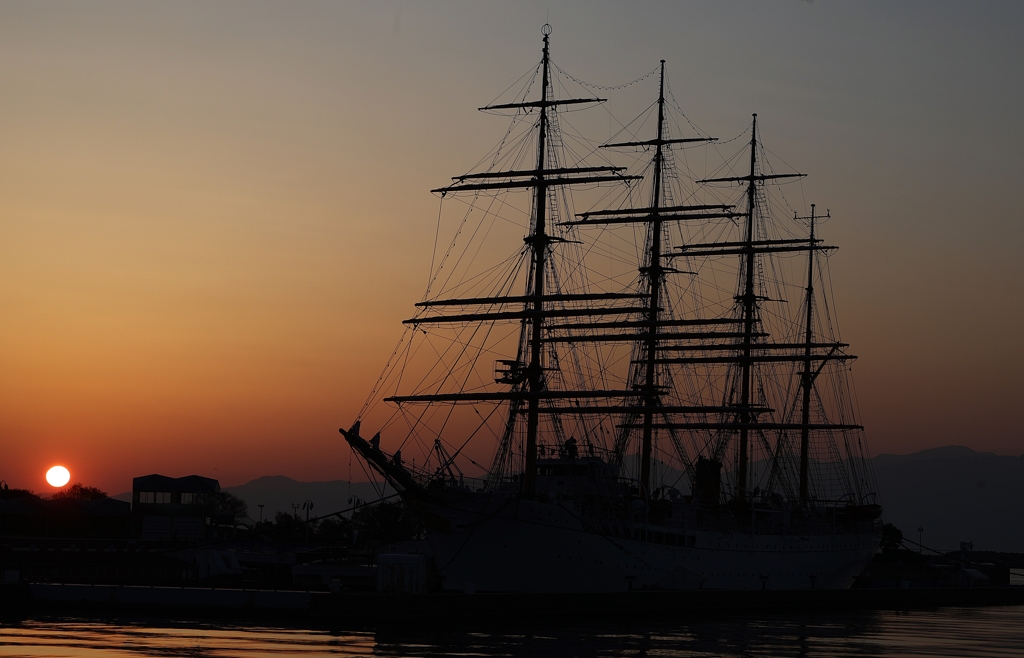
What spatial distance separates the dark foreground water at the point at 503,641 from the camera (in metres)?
37.5

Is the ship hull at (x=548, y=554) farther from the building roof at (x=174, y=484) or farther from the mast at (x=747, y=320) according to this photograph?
the building roof at (x=174, y=484)

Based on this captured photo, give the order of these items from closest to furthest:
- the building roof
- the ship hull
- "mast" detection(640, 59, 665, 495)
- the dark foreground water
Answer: the dark foreground water → the ship hull → "mast" detection(640, 59, 665, 495) → the building roof

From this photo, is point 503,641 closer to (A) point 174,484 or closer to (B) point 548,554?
(B) point 548,554

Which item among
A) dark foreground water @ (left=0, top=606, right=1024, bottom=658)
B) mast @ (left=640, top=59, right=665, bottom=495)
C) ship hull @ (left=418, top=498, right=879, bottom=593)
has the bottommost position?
dark foreground water @ (left=0, top=606, right=1024, bottom=658)

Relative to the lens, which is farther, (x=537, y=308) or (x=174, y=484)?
(x=174, y=484)

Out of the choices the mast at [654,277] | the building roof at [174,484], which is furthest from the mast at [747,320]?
the building roof at [174,484]

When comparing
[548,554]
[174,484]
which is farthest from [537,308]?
[174,484]

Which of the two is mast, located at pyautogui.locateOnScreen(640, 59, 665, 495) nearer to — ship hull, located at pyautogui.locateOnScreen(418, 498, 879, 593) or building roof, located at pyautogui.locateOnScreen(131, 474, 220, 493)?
ship hull, located at pyautogui.locateOnScreen(418, 498, 879, 593)

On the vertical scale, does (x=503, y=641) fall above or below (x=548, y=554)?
below

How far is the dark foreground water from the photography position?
123ft

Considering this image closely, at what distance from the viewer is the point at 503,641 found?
41.7 meters

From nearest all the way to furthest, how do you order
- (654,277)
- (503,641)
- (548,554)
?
(503,641) → (548,554) → (654,277)

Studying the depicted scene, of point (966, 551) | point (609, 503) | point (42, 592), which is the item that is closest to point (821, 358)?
point (609, 503)

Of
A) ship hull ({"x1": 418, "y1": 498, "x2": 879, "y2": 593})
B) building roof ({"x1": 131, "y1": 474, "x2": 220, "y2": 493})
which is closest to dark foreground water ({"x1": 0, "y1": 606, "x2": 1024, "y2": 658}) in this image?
ship hull ({"x1": 418, "y1": 498, "x2": 879, "y2": 593})
